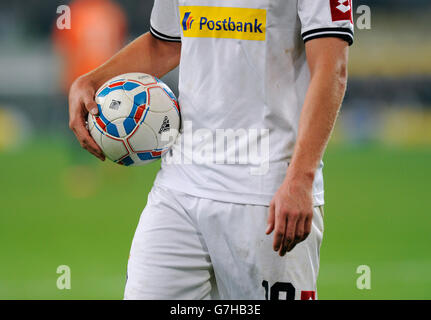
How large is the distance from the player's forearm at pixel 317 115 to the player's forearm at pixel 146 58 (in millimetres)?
921

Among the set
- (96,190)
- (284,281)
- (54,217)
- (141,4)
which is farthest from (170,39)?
(141,4)

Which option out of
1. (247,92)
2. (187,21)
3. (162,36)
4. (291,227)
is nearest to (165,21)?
(162,36)

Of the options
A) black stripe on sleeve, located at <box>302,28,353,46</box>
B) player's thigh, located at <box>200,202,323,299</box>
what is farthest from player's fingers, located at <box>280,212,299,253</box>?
black stripe on sleeve, located at <box>302,28,353,46</box>

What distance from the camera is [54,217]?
7.49 metres

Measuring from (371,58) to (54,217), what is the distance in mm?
15347

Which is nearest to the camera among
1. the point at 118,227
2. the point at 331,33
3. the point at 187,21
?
the point at 331,33

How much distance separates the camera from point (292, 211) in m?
2.19

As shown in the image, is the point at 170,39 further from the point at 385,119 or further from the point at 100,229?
the point at 385,119

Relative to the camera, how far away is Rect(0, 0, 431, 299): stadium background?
17.9 feet

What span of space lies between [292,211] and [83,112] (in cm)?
106

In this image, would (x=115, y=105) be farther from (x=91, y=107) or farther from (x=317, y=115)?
(x=317, y=115)

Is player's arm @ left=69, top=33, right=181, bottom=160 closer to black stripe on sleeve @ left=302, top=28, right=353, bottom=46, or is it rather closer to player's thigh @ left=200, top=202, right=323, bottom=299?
player's thigh @ left=200, top=202, right=323, bottom=299

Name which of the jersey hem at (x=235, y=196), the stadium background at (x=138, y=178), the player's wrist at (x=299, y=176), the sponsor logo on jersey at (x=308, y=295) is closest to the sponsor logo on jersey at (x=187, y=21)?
the jersey hem at (x=235, y=196)

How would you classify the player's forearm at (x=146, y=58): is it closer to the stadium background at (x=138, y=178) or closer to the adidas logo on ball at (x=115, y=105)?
the adidas logo on ball at (x=115, y=105)
